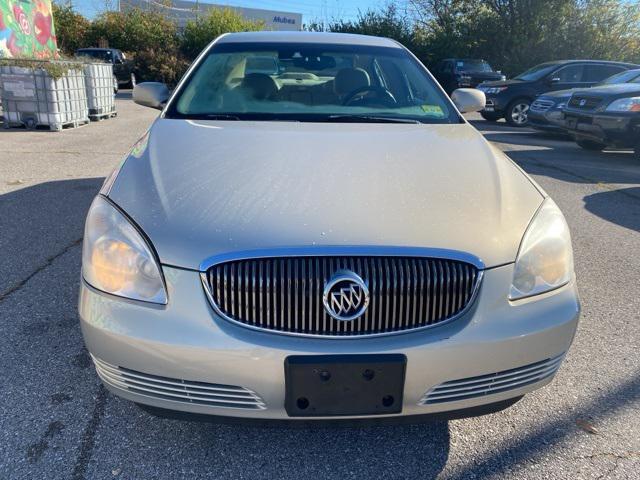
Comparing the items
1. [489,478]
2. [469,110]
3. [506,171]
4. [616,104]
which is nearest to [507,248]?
[506,171]

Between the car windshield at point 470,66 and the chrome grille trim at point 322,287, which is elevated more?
the car windshield at point 470,66

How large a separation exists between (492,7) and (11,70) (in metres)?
22.0

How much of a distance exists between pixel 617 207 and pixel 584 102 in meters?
3.87

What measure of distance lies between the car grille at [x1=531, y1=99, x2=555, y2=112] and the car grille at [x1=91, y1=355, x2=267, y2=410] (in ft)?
35.1

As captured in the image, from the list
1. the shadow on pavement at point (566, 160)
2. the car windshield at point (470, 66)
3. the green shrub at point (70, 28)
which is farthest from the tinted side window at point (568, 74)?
the green shrub at point (70, 28)

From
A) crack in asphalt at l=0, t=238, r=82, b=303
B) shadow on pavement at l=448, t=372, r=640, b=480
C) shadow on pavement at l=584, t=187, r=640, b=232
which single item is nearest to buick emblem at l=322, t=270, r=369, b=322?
shadow on pavement at l=448, t=372, r=640, b=480

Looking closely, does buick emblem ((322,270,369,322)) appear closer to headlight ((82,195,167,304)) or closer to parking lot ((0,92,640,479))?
parking lot ((0,92,640,479))

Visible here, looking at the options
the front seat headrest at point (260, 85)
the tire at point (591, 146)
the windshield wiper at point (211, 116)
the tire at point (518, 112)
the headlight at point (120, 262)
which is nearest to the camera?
the headlight at point (120, 262)

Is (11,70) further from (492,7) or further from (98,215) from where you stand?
(492,7)

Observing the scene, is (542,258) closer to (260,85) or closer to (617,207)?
(260,85)

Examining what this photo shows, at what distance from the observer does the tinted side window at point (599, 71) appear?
12.5 m

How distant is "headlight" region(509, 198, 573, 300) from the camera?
5.84 ft

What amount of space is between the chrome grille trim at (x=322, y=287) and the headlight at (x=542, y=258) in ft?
0.78

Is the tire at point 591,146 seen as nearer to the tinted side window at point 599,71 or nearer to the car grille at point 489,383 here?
the tinted side window at point 599,71
